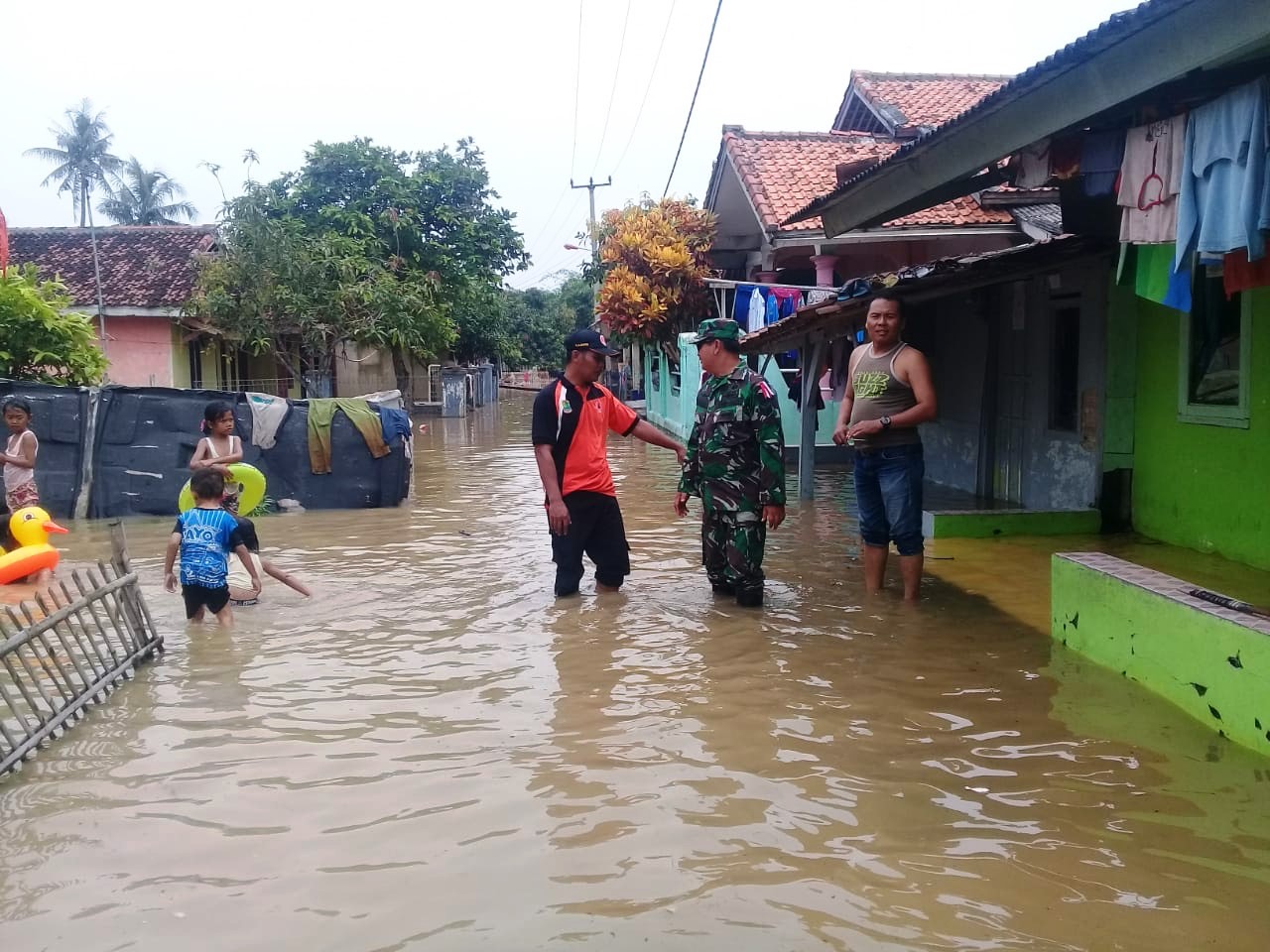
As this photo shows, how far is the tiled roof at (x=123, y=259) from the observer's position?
24375mm

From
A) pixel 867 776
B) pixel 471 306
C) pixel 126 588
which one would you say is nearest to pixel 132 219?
pixel 471 306

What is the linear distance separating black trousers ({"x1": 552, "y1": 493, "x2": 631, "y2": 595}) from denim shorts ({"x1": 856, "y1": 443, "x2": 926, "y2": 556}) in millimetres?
1573

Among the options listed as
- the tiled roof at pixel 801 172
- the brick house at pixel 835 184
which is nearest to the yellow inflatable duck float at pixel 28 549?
the brick house at pixel 835 184

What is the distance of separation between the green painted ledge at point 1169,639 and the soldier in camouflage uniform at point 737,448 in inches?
64.5

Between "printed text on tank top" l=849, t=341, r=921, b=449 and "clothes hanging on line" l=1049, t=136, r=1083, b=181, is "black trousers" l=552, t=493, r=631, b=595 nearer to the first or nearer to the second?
"printed text on tank top" l=849, t=341, r=921, b=449

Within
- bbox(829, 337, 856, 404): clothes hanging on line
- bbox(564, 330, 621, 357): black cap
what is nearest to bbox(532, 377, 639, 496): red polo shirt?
bbox(564, 330, 621, 357): black cap

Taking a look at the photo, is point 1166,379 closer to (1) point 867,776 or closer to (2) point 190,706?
(1) point 867,776

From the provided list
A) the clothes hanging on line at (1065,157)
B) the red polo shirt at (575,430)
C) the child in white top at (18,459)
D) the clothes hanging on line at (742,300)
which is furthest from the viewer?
the clothes hanging on line at (742,300)

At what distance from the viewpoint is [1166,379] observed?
27.7ft

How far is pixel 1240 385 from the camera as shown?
7.45 meters

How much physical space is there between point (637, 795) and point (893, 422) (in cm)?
322

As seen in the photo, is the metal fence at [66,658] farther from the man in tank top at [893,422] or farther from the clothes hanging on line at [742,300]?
the clothes hanging on line at [742,300]

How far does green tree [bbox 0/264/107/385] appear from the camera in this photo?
38.0 feet

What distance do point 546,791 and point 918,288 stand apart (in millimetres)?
6544
